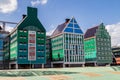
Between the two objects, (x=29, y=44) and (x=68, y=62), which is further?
(x=68, y=62)

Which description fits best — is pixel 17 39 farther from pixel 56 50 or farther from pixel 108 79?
pixel 108 79

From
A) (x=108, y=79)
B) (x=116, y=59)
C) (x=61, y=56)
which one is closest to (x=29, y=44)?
(x=61, y=56)

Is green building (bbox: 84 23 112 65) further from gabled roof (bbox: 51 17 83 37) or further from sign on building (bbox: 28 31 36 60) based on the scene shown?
sign on building (bbox: 28 31 36 60)

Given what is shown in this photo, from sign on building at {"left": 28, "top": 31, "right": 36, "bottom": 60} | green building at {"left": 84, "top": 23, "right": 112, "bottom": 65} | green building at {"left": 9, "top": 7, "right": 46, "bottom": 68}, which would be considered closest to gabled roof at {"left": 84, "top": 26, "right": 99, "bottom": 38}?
green building at {"left": 84, "top": 23, "right": 112, "bottom": 65}

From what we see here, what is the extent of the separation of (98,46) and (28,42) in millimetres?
45659

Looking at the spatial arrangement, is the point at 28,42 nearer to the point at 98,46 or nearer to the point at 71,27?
the point at 71,27

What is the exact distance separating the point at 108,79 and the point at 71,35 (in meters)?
69.3

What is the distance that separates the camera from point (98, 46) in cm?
12588

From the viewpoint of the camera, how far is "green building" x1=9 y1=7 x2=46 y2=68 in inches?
3944

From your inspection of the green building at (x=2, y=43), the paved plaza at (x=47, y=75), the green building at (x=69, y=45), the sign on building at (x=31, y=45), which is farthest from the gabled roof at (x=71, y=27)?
the paved plaza at (x=47, y=75)

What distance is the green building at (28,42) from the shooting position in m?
100

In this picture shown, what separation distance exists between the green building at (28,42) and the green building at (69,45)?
11.9 meters

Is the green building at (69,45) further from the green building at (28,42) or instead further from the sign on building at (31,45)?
the sign on building at (31,45)

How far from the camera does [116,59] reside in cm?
14900
